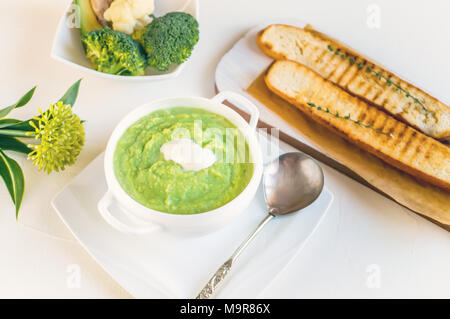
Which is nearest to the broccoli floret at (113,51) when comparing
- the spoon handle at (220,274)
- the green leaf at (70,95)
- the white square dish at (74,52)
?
the white square dish at (74,52)

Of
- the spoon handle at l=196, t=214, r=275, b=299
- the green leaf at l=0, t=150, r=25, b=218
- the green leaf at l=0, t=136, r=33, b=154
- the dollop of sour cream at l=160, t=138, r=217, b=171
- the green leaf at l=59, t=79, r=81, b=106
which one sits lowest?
the spoon handle at l=196, t=214, r=275, b=299

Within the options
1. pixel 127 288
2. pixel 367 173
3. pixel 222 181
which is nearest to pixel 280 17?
pixel 367 173

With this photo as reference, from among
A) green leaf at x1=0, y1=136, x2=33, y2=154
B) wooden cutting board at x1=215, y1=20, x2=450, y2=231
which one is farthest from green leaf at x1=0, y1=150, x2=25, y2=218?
wooden cutting board at x1=215, y1=20, x2=450, y2=231

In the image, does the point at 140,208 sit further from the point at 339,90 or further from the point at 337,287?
the point at 339,90

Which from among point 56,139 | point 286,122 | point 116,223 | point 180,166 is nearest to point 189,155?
point 180,166

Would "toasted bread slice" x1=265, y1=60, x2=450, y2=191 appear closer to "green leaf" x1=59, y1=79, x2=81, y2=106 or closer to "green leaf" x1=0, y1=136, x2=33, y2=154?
"green leaf" x1=59, y1=79, x2=81, y2=106

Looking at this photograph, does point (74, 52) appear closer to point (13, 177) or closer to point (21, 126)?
point (21, 126)
